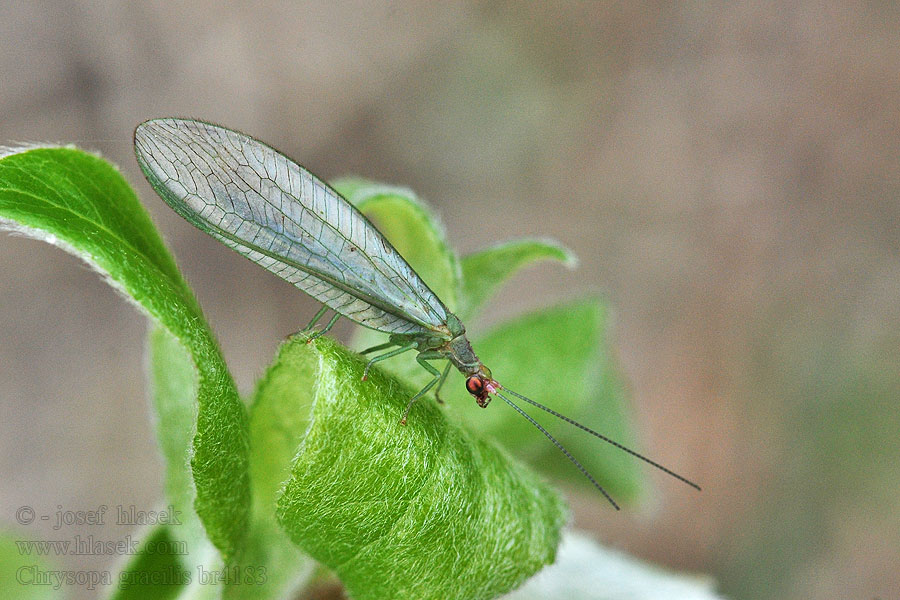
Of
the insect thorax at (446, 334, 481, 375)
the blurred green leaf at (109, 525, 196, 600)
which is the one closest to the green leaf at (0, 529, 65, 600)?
the blurred green leaf at (109, 525, 196, 600)

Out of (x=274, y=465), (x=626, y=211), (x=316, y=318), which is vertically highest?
(x=626, y=211)

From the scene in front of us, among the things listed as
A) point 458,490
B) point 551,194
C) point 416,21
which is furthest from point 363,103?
point 458,490

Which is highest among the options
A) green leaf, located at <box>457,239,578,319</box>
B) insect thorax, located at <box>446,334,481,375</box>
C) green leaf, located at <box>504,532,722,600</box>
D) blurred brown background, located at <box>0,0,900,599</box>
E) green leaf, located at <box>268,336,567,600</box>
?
blurred brown background, located at <box>0,0,900,599</box>

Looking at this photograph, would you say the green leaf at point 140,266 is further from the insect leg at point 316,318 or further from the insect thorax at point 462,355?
the insect thorax at point 462,355

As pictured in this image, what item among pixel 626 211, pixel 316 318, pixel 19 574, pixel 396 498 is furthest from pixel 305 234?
pixel 626 211

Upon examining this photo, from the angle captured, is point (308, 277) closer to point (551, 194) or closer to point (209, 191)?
point (209, 191)

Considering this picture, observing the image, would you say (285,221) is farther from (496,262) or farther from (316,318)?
(496,262)

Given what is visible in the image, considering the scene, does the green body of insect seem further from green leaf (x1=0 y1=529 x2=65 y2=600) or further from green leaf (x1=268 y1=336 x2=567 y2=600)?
green leaf (x1=0 y1=529 x2=65 y2=600)
